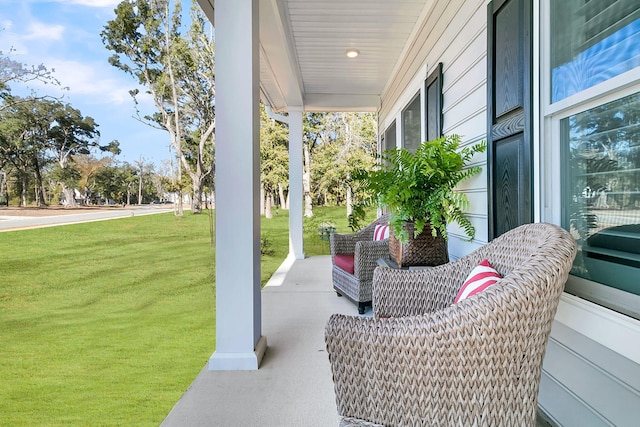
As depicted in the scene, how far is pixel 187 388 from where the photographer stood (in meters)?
1.91

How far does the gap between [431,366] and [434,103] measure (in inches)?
104

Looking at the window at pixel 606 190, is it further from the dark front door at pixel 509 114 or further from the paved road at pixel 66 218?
the paved road at pixel 66 218

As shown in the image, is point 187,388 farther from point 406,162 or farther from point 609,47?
point 609,47

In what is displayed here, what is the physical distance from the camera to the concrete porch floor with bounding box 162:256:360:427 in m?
1.63

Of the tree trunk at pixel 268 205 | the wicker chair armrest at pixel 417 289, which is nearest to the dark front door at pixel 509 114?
the wicker chair armrest at pixel 417 289

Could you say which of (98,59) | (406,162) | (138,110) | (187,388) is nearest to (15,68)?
(98,59)

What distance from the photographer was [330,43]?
3.90 meters

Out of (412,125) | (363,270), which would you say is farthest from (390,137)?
(363,270)

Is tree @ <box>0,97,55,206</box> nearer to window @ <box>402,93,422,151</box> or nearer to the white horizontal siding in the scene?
the white horizontal siding

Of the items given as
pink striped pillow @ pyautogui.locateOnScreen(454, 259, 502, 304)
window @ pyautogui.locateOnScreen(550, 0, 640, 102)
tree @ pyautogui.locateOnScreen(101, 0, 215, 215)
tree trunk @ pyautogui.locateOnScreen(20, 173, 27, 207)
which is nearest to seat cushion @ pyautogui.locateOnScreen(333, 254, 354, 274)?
tree @ pyautogui.locateOnScreen(101, 0, 215, 215)

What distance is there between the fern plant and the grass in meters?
1.60

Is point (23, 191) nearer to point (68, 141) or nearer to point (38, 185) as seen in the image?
point (38, 185)

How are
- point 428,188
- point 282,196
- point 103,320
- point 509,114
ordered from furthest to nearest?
point 282,196, point 103,320, point 428,188, point 509,114

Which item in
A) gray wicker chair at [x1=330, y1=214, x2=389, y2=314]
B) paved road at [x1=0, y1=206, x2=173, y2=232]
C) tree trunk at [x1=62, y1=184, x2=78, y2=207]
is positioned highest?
tree trunk at [x1=62, y1=184, x2=78, y2=207]
